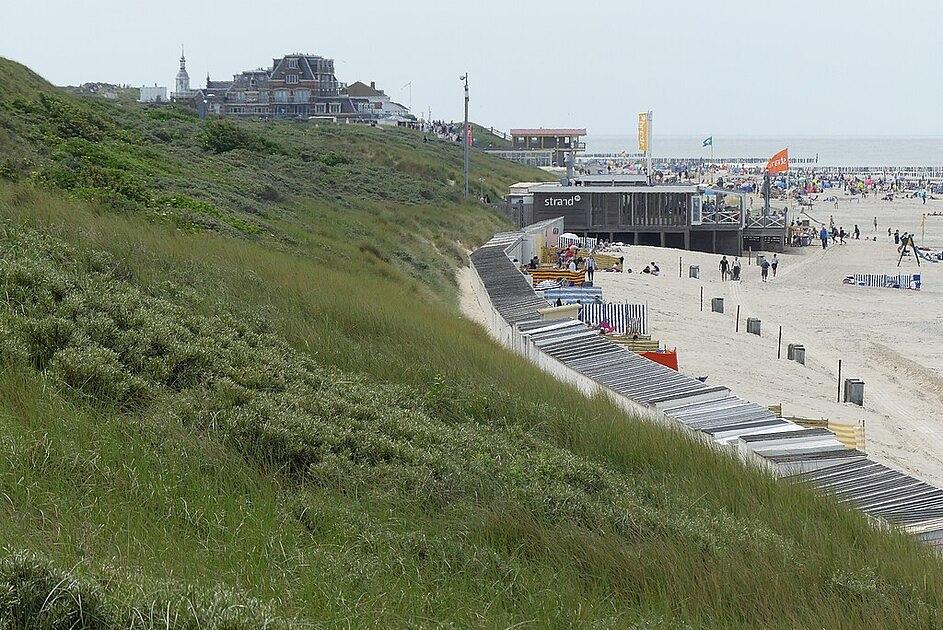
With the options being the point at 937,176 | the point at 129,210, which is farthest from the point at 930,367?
the point at 937,176

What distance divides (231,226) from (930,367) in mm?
15378

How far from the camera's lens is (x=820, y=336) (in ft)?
90.5

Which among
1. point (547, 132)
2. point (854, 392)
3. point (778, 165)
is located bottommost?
point (854, 392)

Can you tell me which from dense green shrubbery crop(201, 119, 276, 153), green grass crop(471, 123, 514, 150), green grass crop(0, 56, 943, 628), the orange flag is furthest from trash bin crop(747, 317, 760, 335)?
green grass crop(471, 123, 514, 150)

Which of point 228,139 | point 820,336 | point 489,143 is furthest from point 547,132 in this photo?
→ point 820,336

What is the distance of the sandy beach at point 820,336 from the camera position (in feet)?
59.7

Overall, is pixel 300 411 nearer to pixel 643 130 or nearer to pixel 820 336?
pixel 820 336

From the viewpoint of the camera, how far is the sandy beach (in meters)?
18.2

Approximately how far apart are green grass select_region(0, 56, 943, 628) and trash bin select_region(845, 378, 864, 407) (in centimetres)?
912

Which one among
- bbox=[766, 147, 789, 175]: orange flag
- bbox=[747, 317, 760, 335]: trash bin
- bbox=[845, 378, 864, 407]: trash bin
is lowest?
bbox=[845, 378, 864, 407]: trash bin

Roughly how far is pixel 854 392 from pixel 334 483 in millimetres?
14279

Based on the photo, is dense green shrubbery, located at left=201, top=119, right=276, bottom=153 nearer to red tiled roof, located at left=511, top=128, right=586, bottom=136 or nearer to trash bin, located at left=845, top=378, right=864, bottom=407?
trash bin, located at left=845, top=378, right=864, bottom=407

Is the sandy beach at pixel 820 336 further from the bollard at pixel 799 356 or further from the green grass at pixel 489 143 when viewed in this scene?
the green grass at pixel 489 143

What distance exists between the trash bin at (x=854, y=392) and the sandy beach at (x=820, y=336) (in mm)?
212
